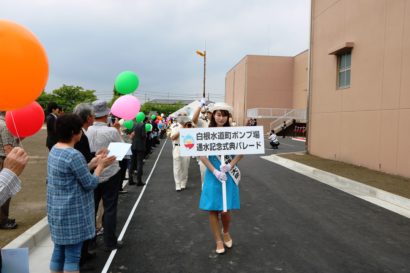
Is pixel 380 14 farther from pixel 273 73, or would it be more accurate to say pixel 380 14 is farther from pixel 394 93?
pixel 273 73

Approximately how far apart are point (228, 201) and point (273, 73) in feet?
144

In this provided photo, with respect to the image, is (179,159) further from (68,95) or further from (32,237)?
(68,95)

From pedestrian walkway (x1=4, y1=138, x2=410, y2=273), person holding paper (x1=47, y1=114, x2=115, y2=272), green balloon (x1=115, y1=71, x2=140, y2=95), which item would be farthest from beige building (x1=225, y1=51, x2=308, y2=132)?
person holding paper (x1=47, y1=114, x2=115, y2=272)

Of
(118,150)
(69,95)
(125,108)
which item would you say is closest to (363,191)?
(125,108)

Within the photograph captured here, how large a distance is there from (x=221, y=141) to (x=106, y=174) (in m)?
1.47

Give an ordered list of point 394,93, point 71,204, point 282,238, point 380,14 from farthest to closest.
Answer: point 380,14 → point 394,93 → point 282,238 → point 71,204

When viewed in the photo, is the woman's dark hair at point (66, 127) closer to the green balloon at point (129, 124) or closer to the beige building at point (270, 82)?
the green balloon at point (129, 124)

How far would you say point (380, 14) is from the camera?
11.7 m

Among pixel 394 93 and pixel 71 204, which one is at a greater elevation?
pixel 394 93

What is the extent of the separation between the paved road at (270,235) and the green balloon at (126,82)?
7.42 ft

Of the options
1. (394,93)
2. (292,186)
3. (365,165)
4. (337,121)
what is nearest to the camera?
(292,186)

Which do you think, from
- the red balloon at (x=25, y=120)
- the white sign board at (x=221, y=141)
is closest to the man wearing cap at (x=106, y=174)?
the red balloon at (x=25, y=120)

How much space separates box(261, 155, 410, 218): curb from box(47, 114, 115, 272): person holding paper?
5776 millimetres

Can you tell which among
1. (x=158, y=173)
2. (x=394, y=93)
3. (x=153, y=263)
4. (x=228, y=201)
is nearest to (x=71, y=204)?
(x=153, y=263)
